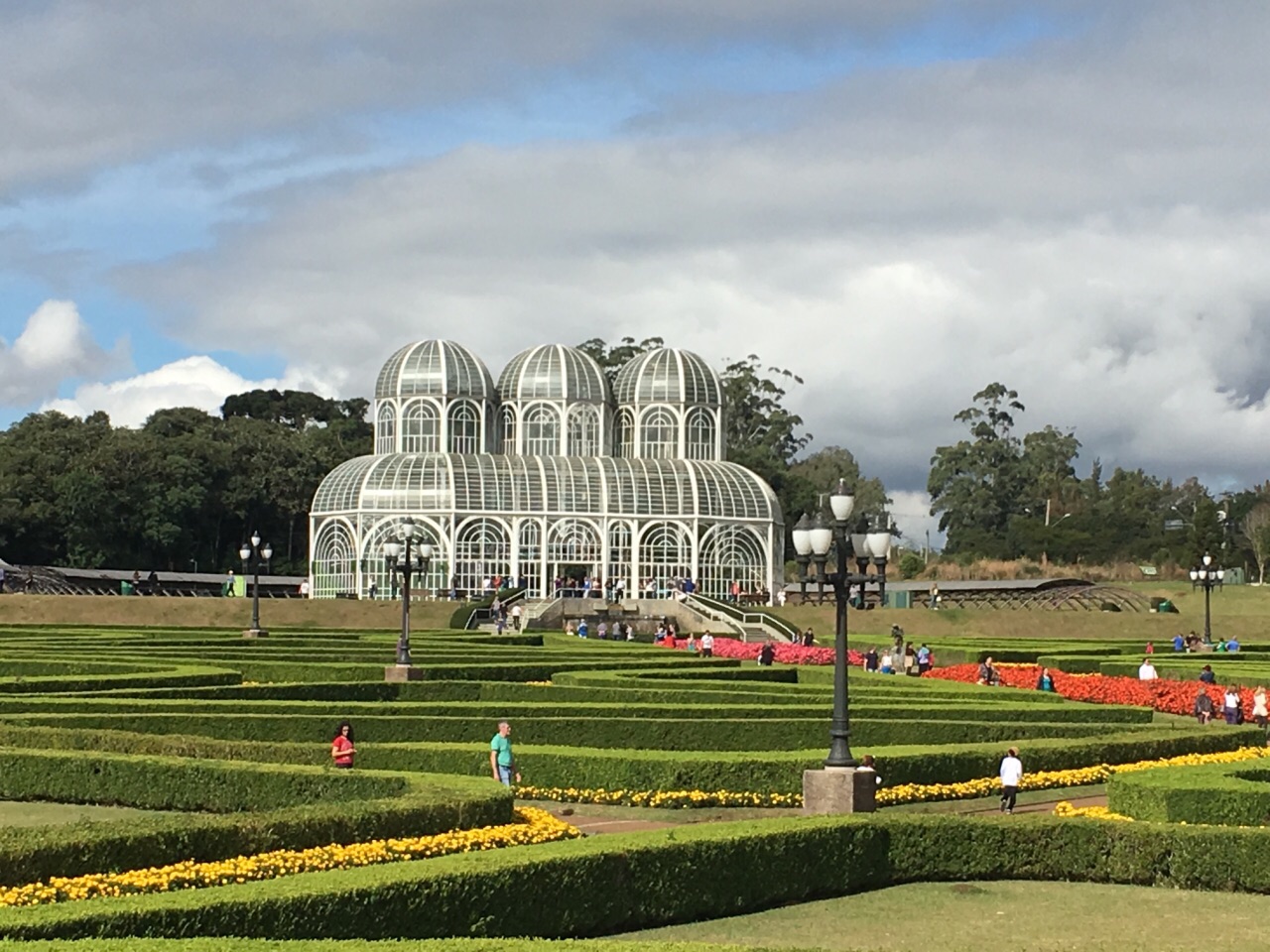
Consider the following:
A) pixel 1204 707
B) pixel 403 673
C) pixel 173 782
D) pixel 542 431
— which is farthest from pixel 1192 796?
pixel 542 431

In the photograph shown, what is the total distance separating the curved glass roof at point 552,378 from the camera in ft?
275

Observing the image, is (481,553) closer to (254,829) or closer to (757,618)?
(757,618)

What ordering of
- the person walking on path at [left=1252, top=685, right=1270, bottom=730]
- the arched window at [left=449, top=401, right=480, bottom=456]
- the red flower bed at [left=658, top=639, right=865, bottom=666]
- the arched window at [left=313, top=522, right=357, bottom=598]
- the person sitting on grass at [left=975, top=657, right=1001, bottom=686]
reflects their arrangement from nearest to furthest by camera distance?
the person walking on path at [left=1252, top=685, right=1270, bottom=730], the person sitting on grass at [left=975, top=657, right=1001, bottom=686], the red flower bed at [left=658, top=639, right=865, bottom=666], the arched window at [left=313, top=522, right=357, bottom=598], the arched window at [left=449, top=401, right=480, bottom=456]

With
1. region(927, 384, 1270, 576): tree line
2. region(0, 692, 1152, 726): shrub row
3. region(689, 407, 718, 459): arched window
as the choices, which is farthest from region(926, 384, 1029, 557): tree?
region(0, 692, 1152, 726): shrub row

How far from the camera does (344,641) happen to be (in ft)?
157

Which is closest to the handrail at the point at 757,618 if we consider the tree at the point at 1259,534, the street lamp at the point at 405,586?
the street lamp at the point at 405,586

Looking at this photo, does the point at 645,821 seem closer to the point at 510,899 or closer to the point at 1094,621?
the point at 510,899

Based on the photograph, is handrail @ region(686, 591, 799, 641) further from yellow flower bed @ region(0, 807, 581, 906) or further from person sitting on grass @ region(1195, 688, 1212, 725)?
yellow flower bed @ region(0, 807, 581, 906)

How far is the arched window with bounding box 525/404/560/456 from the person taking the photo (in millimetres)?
83438

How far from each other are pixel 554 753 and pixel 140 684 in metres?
10.4

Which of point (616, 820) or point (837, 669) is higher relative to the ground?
point (837, 669)

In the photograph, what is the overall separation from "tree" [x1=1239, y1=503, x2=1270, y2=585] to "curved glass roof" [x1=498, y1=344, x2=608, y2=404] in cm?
3752

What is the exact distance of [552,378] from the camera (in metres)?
83.8

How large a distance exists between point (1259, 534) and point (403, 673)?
79392 mm
